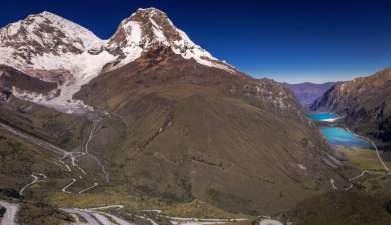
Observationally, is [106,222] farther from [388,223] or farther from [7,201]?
[388,223]

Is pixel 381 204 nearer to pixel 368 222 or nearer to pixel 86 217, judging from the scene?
pixel 368 222

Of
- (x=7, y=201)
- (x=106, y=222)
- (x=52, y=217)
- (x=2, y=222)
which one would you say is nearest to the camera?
(x=2, y=222)

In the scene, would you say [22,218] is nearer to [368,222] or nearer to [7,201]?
[7,201]

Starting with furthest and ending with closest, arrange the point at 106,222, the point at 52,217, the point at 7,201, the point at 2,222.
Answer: the point at 106,222 → the point at 7,201 → the point at 52,217 → the point at 2,222

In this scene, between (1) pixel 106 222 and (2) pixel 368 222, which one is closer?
(2) pixel 368 222

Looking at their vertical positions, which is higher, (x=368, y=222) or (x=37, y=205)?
(x=37, y=205)

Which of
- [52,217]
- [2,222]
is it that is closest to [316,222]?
[52,217]

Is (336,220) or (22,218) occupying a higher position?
(22,218)

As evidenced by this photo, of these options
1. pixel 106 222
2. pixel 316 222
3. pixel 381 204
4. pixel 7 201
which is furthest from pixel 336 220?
pixel 7 201

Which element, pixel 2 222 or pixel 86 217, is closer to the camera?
pixel 2 222
